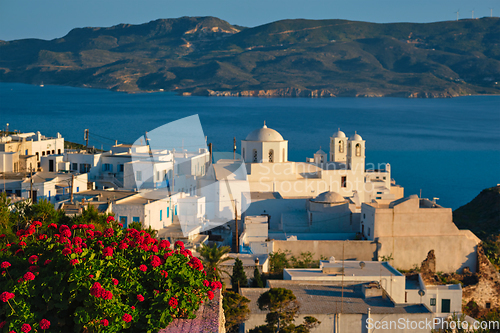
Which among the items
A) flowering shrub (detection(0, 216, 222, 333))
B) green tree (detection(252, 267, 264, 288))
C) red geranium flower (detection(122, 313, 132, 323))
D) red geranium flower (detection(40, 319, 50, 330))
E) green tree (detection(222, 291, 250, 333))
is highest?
flowering shrub (detection(0, 216, 222, 333))

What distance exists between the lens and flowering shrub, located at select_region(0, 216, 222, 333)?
4.68 meters

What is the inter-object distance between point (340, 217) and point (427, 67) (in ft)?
570

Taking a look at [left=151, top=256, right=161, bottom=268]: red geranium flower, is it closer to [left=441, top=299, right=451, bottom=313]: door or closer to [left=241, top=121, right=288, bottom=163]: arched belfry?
[left=441, top=299, right=451, bottom=313]: door

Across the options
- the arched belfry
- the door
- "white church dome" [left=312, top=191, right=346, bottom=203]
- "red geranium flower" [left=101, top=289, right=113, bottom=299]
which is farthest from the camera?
the arched belfry

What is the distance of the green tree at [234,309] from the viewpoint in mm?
9945

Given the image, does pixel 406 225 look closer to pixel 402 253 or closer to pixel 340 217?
pixel 402 253

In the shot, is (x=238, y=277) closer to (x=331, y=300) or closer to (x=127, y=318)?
(x=331, y=300)

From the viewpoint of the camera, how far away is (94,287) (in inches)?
181

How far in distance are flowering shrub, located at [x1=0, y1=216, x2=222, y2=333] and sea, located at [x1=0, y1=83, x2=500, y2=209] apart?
36814 millimetres

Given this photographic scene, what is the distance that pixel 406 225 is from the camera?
17625 millimetres

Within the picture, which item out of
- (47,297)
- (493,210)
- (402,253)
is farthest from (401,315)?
(493,210)

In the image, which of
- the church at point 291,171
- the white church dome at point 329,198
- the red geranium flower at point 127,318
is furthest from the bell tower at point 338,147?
the red geranium flower at point 127,318

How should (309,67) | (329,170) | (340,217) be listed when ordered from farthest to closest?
1. (309,67)
2. (329,170)
3. (340,217)

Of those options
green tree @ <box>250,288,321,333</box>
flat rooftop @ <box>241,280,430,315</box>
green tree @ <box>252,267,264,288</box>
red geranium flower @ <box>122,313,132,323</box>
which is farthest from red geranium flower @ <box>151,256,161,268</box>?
green tree @ <box>252,267,264,288</box>
